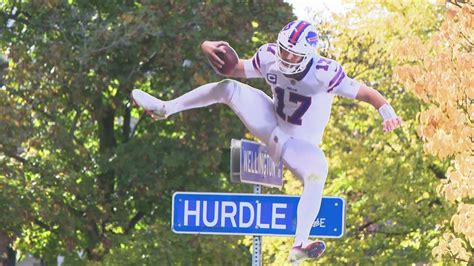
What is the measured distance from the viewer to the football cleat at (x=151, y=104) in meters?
9.98

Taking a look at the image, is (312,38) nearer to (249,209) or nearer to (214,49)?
(214,49)

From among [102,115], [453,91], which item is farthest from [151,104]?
[102,115]

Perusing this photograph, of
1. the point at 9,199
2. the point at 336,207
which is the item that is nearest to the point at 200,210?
the point at 336,207

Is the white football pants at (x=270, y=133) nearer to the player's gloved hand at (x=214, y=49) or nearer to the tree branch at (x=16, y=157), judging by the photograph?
the player's gloved hand at (x=214, y=49)

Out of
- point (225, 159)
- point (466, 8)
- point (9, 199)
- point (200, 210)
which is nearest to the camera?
point (200, 210)

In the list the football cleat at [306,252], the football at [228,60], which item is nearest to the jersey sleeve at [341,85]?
the football at [228,60]

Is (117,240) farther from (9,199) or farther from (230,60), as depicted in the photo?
(230,60)

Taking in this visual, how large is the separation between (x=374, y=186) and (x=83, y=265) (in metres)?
5.97

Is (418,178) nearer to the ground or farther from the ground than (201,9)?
nearer to the ground

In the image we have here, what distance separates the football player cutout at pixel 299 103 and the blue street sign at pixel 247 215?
185 millimetres

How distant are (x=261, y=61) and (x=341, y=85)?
2.11 ft

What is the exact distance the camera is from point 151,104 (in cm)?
998

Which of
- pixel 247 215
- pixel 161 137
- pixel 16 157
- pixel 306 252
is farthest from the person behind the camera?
pixel 161 137

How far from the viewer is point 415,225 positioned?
2620 cm
